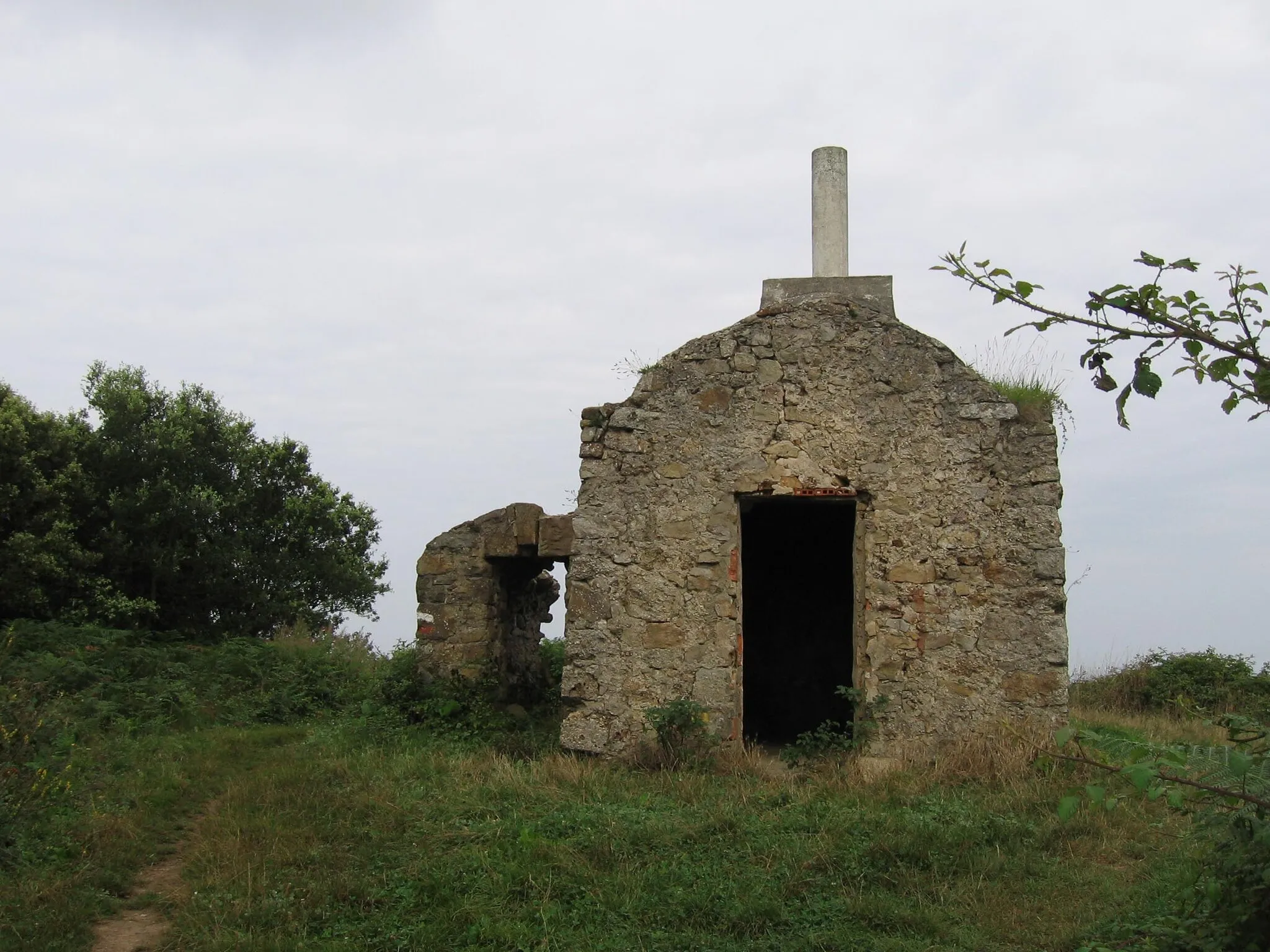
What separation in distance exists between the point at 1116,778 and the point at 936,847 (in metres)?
1.83

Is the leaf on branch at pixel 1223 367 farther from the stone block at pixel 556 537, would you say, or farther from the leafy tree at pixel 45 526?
the leafy tree at pixel 45 526

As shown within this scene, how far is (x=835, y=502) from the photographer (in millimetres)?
8312

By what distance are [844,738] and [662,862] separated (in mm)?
2522

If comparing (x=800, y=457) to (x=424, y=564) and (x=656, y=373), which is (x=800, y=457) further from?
(x=424, y=564)

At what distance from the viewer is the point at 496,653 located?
405 inches

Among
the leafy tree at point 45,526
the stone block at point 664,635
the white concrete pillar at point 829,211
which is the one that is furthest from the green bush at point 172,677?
the white concrete pillar at point 829,211

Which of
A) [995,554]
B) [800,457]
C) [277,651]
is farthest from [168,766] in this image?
[995,554]

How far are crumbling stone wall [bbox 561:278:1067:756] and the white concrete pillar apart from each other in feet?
5.08

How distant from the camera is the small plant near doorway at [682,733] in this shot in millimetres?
7621

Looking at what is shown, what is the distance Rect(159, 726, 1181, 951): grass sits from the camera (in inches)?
199

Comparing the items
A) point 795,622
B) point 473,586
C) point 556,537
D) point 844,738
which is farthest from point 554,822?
point 795,622

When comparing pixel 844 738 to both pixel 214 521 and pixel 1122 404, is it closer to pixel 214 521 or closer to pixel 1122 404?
pixel 1122 404

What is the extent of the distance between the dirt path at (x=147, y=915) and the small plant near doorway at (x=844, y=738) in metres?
3.97

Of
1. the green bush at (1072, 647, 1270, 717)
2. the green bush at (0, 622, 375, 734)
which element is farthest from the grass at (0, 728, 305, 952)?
the green bush at (1072, 647, 1270, 717)
